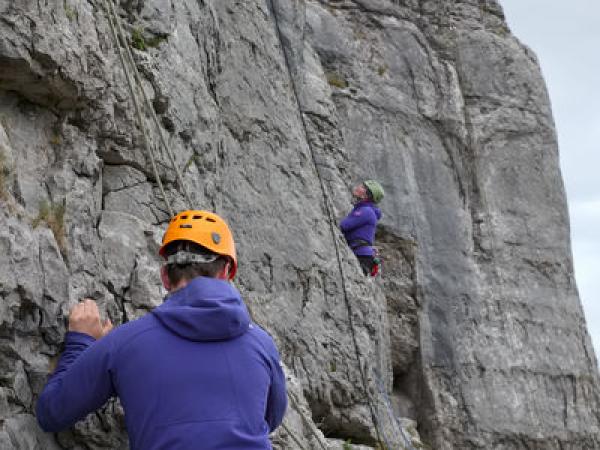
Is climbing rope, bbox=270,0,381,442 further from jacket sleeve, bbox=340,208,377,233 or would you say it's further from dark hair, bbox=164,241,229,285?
dark hair, bbox=164,241,229,285

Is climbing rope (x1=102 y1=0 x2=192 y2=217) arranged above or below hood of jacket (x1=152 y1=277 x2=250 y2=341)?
above

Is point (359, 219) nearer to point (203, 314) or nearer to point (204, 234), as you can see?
point (204, 234)

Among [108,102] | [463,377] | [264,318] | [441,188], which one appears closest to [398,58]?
[441,188]

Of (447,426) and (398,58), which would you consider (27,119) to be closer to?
(447,426)

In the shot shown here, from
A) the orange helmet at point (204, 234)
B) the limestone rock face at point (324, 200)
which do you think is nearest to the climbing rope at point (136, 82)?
the limestone rock face at point (324, 200)

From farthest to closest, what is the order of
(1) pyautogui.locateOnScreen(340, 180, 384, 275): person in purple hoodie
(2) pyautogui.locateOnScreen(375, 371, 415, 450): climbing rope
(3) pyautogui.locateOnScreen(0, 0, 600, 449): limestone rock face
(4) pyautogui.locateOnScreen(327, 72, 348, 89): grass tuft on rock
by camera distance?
(4) pyautogui.locateOnScreen(327, 72, 348, 89): grass tuft on rock < (1) pyautogui.locateOnScreen(340, 180, 384, 275): person in purple hoodie < (2) pyautogui.locateOnScreen(375, 371, 415, 450): climbing rope < (3) pyautogui.locateOnScreen(0, 0, 600, 449): limestone rock face

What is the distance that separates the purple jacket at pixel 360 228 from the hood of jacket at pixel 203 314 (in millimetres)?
9544

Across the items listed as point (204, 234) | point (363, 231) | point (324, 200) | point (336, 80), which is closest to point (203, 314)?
point (204, 234)

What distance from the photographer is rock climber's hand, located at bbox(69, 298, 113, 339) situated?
6359mm

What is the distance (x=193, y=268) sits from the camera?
5773 millimetres

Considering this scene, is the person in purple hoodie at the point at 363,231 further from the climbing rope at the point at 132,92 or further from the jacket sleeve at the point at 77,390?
the jacket sleeve at the point at 77,390

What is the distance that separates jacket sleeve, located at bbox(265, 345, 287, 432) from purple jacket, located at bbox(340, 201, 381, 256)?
9.12m

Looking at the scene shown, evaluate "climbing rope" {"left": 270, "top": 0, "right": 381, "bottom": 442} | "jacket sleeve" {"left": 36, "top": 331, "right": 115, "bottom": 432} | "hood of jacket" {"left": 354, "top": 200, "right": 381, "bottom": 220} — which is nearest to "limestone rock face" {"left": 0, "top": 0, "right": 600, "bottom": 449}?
"climbing rope" {"left": 270, "top": 0, "right": 381, "bottom": 442}

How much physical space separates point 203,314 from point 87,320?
1.39 m
